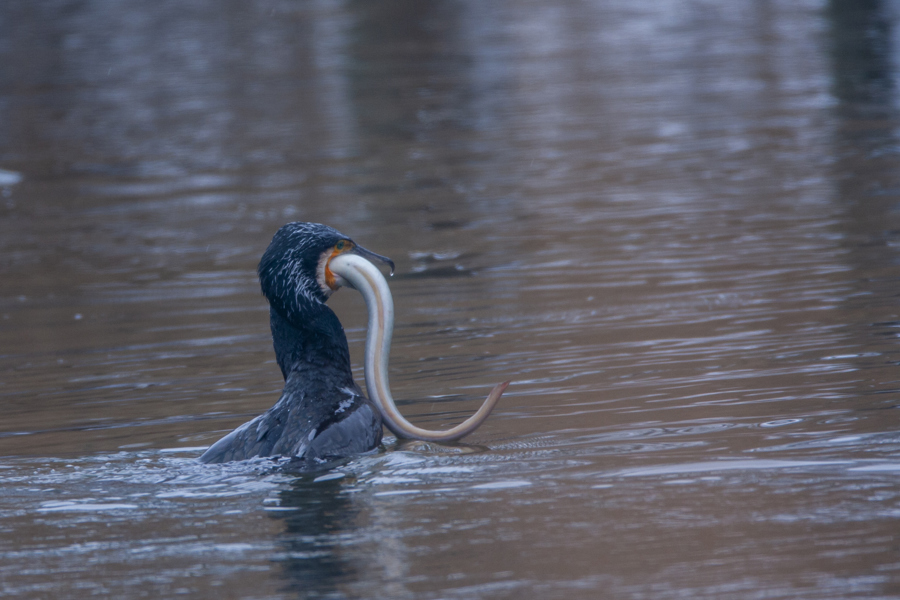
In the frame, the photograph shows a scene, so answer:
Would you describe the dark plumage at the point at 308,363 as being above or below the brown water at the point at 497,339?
above

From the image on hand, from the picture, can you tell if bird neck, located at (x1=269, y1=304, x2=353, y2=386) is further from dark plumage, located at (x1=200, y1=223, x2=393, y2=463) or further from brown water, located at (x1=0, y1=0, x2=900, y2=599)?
brown water, located at (x1=0, y1=0, x2=900, y2=599)

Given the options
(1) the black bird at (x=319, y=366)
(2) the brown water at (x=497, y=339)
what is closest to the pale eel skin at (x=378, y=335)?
(1) the black bird at (x=319, y=366)

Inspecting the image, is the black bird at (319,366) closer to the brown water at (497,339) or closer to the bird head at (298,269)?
the bird head at (298,269)

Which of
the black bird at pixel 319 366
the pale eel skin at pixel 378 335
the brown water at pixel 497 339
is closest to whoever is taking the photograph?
the brown water at pixel 497 339

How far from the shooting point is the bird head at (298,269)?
5.71 metres

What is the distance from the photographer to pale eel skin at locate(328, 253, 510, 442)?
18.2 feet

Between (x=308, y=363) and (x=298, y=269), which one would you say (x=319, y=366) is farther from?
(x=298, y=269)

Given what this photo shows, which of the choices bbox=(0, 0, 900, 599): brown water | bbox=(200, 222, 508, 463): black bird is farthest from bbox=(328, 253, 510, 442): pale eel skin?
bbox=(0, 0, 900, 599): brown water

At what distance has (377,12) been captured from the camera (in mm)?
39719

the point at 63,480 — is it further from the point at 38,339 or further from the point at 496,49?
the point at 496,49

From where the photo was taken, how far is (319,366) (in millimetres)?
5723

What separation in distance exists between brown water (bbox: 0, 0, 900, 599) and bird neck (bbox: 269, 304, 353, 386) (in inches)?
16.6

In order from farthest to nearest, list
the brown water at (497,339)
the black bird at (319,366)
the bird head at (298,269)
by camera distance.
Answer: the bird head at (298,269) < the black bird at (319,366) < the brown water at (497,339)

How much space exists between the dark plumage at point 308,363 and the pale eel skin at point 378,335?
2.7 inches
